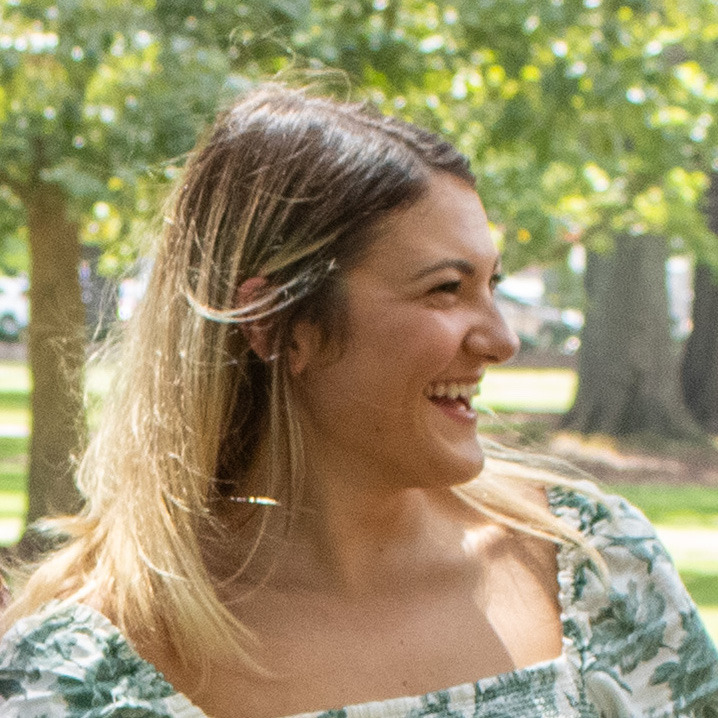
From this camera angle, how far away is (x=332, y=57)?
6.26 metres

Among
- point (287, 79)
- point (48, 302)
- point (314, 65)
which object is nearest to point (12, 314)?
point (48, 302)

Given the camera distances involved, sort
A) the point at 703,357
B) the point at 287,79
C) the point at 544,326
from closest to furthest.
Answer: the point at 287,79 < the point at 703,357 < the point at 544,326

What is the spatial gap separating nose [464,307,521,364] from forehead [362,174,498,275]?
89 mm

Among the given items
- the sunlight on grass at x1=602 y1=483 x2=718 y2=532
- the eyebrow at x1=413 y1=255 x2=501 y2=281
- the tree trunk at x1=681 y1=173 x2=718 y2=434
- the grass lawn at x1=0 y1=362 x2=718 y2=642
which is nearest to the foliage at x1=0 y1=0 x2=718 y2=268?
the grass lawn at x1=0 y1=362 x2=718 y2=642

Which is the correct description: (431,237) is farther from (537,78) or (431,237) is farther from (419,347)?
(537,78)

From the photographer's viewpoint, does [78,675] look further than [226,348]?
No

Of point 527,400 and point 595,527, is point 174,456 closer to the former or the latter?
point 595,527

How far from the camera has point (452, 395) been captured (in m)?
2.20

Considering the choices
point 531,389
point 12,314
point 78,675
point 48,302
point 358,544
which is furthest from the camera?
point 12,314

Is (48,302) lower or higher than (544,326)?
lower

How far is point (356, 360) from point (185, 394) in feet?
0.99

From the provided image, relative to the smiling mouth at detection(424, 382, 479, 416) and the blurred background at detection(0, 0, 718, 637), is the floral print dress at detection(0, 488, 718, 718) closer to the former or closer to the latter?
the smiling mouth at detection(424, 382, 479, 416)

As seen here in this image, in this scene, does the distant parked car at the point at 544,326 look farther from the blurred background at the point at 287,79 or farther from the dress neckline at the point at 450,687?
the dress neckline at the point at 450,687

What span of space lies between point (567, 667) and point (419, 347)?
50 centimetres
